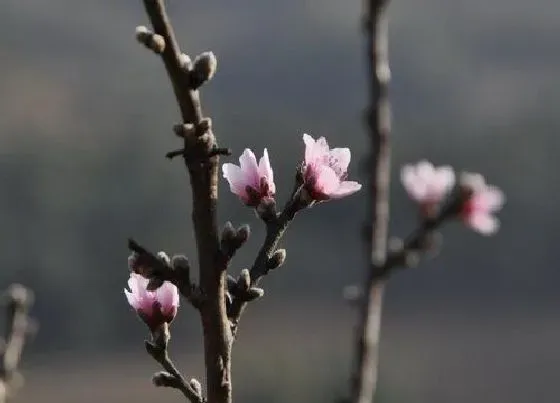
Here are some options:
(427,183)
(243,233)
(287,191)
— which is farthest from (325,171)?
(287,191)

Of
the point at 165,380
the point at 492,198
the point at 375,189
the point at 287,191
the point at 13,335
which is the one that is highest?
the point at 287,191

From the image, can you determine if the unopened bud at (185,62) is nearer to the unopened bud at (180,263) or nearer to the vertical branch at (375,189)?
the unopened bud at (180,263)

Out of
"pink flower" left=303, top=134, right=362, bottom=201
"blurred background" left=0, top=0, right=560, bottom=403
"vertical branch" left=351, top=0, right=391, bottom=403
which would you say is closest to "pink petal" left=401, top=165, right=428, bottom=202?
"vertical branch" left=351, top=0, right=391, bottom=403

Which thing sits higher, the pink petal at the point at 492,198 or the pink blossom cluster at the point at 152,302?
the pink petal at the point at 492,198

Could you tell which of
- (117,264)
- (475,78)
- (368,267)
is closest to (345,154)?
(368,267)

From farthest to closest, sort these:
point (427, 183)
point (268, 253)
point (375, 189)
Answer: point (427, 183) < point (375, 189) < point (268, 253)

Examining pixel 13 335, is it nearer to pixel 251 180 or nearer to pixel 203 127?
pixel 251 180

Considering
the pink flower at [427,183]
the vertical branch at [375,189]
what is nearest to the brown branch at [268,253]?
the vertical branch at [375,189]
